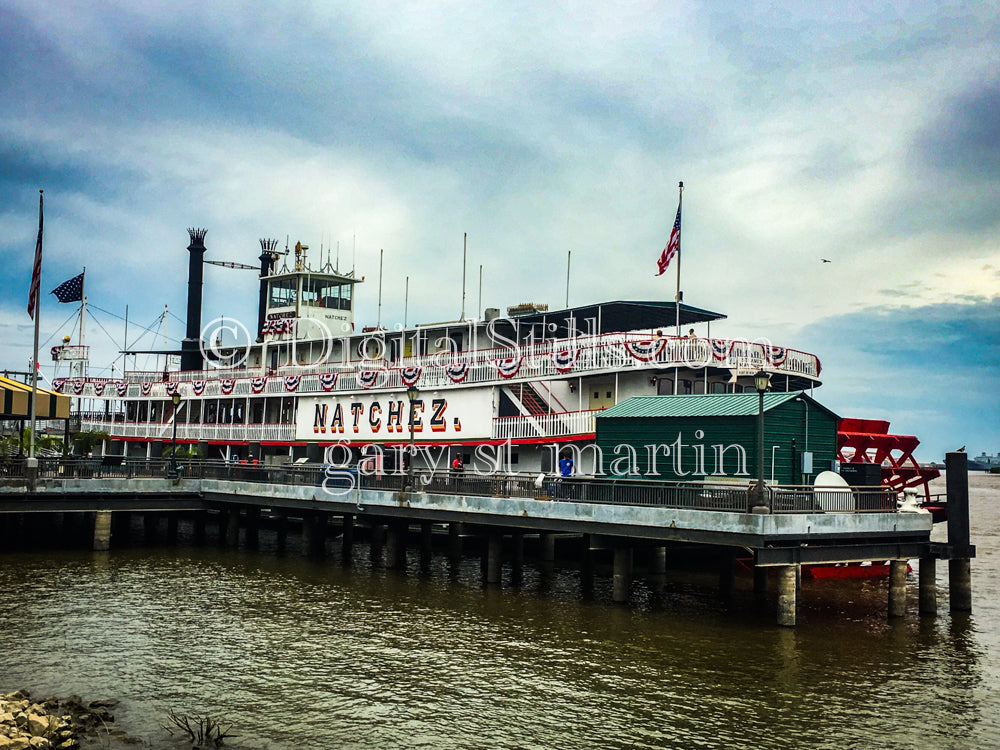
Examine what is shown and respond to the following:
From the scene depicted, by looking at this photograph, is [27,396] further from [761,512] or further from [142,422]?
[761,512]

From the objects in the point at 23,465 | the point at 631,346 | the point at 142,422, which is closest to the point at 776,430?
the point at 631,346

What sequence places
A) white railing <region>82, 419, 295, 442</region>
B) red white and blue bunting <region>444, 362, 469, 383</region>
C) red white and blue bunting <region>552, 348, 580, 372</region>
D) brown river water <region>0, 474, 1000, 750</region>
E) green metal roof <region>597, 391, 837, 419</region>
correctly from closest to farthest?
1. brown river water <region>0, 474, 1000, 750</region>
2. green metal roof <region>597, 391, 837, 419</region>
3. red white and blue bunting <region>552, 348, 580, 372</region>
4. red white and blue bunting <region>444, 362, 469, 383</region>
5. white railing <region>82, 419, 295, 442</region>

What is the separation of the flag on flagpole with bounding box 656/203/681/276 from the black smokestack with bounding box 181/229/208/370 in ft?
118

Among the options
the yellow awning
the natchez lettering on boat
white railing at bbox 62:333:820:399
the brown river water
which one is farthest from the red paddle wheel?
the yellow awning

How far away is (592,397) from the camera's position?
38.2m

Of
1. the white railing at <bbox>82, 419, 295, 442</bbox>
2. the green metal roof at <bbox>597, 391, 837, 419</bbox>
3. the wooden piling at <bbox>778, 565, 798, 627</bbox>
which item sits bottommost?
the wooden piling at <bbox>778, 565, 798, 627</bbox>

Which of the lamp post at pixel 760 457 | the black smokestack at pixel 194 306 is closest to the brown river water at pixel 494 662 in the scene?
the lamp post at pixel 760 457

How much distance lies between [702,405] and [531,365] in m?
11.2

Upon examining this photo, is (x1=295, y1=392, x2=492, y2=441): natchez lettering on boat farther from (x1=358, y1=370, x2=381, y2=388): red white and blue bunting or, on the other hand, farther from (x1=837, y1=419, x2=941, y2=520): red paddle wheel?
(x1=837, y1=419, x2=941, y2=520): red paddle wheel

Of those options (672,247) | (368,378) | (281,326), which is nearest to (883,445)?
(672,247)

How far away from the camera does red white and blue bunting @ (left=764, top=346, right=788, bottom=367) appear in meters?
34.5

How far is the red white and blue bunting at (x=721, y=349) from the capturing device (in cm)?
3394

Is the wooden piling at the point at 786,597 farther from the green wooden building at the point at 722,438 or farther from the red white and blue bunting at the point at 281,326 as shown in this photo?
the red white and blue bunting at the point at 281,326

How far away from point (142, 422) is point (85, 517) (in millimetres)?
13441
